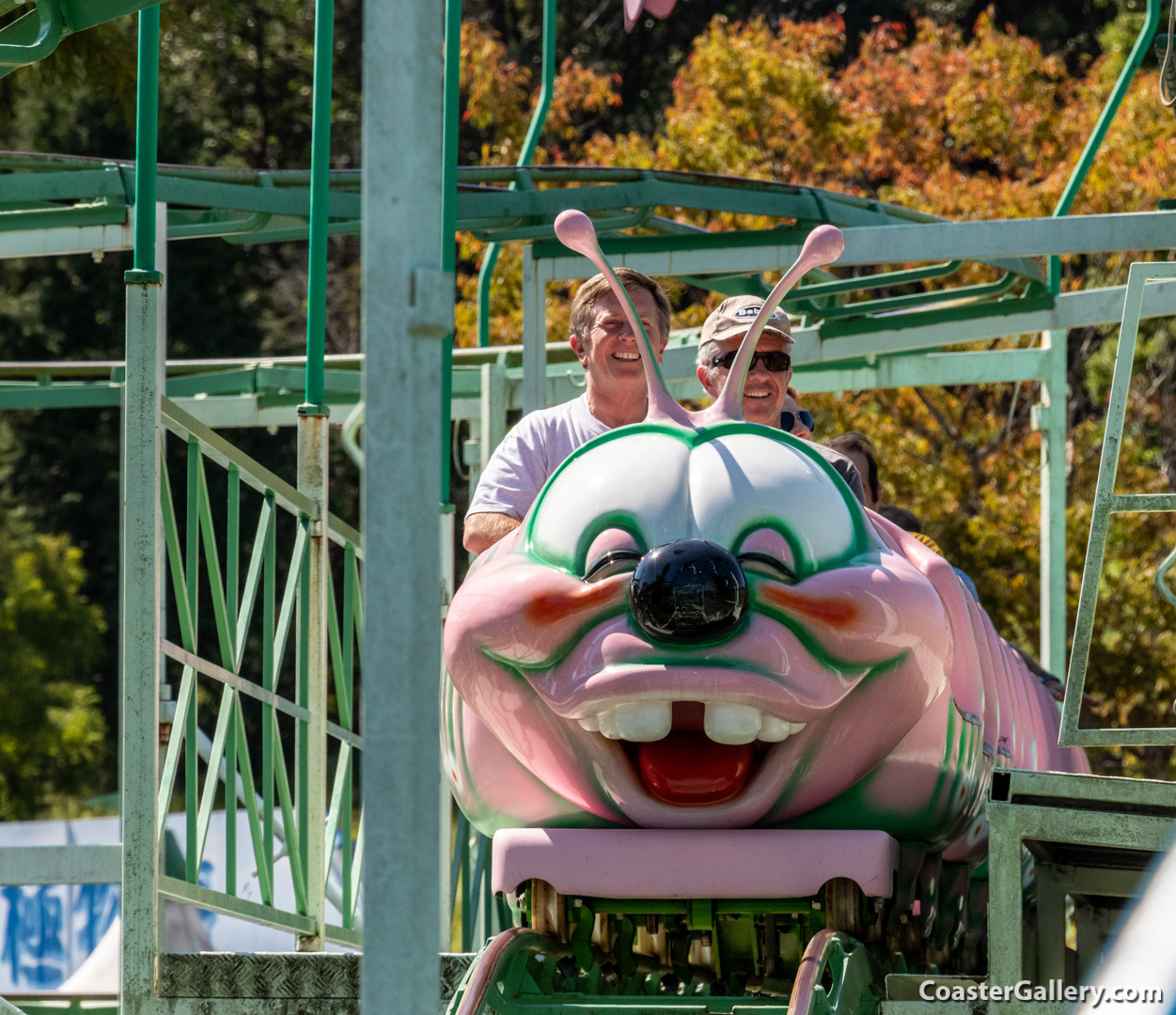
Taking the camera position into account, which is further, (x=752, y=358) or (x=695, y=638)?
(x=752, y=358)

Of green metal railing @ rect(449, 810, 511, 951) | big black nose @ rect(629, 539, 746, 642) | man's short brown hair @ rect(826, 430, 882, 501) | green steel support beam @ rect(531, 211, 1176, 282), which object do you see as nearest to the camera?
big black nose @ rect(629, 539, 746, 642)

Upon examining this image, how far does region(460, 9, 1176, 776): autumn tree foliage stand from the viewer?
1465 centimetres

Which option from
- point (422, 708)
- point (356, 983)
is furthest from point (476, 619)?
point (422, 708)

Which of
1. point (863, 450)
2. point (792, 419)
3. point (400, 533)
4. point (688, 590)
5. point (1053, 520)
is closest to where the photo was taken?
point (400, 533)

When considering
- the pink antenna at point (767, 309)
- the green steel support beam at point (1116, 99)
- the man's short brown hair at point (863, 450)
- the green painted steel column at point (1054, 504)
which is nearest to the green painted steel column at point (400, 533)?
the pink antenna at point (767, 309)

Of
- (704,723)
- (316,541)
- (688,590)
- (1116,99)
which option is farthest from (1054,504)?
(688,590)

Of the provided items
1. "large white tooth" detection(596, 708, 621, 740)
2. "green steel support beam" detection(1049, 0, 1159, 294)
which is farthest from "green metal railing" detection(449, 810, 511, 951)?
"green steel support beam" detection(1049, 0, 1159, 294)

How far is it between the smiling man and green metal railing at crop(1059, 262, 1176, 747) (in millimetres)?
1039

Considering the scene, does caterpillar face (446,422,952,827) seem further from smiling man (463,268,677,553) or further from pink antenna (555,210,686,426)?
smiling man (463,268,677,553)

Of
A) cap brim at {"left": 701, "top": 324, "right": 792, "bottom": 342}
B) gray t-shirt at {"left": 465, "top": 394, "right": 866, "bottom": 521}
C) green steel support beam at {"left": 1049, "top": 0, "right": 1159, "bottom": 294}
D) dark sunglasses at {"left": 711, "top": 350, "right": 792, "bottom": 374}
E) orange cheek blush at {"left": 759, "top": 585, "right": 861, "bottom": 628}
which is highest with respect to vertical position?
green steel support beam at {"left": 1049, "top": 0, "right": 1159, "bottom": 294}

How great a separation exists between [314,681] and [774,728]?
2049mm

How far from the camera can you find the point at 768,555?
320 cm

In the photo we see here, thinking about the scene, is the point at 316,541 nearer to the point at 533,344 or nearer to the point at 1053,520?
the point at 533,344

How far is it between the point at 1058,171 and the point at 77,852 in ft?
42.4
